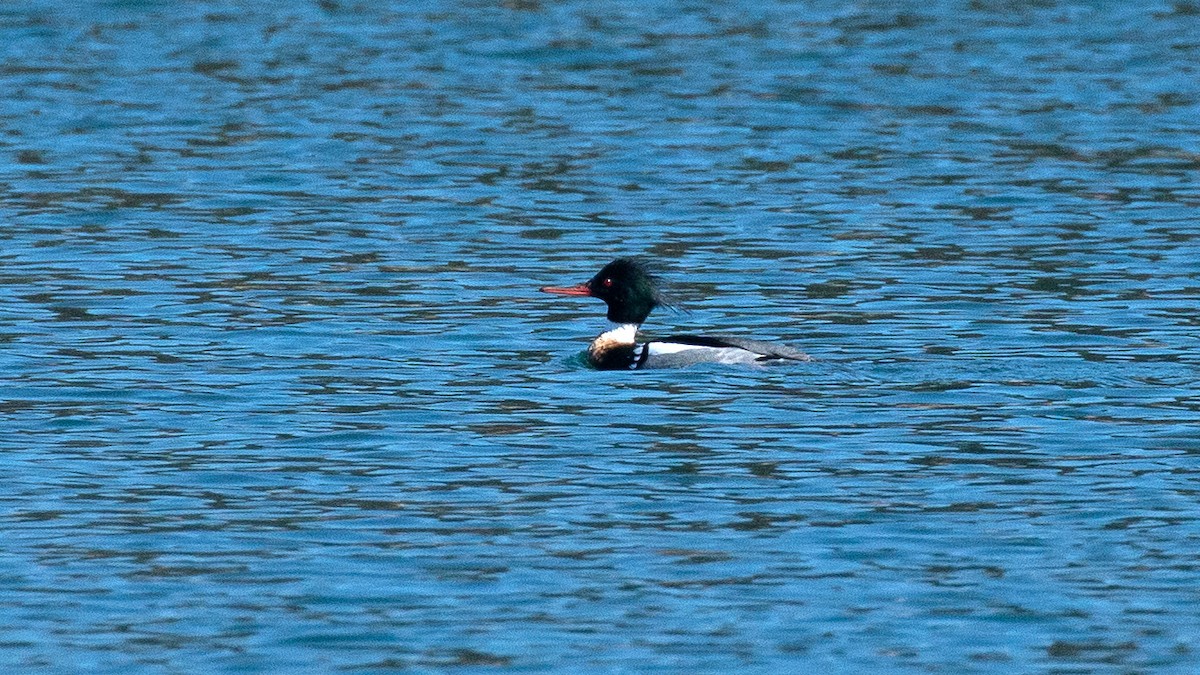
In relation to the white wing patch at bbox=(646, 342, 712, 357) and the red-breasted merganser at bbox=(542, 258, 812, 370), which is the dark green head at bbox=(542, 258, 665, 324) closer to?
the red-breasted merganser at bbox=(542, 258, 812, 370)

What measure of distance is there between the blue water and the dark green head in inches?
20.7

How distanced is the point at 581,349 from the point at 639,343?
0.39m

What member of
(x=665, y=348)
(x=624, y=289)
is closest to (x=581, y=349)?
(x=624, y=289)

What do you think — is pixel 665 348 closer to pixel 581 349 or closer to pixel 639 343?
pixel 639 343

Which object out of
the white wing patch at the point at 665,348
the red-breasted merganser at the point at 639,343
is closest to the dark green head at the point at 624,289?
the red-breasted merganser at the point at 639,343

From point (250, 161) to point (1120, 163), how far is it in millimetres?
8466

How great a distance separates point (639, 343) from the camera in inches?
612

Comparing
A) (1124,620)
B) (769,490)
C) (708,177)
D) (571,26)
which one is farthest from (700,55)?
(1124,620)

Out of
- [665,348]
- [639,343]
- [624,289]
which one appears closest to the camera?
[665,348]

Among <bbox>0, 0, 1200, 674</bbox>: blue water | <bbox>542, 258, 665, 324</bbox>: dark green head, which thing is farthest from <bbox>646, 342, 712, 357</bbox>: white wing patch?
<bbox>542, 258, 665, 324</bbox>: dark green head

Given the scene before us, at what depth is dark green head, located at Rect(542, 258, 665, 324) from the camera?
15414mm

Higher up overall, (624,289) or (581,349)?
(624,289)

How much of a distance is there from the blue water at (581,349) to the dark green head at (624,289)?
53 centimetres

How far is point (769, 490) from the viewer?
10898mm
